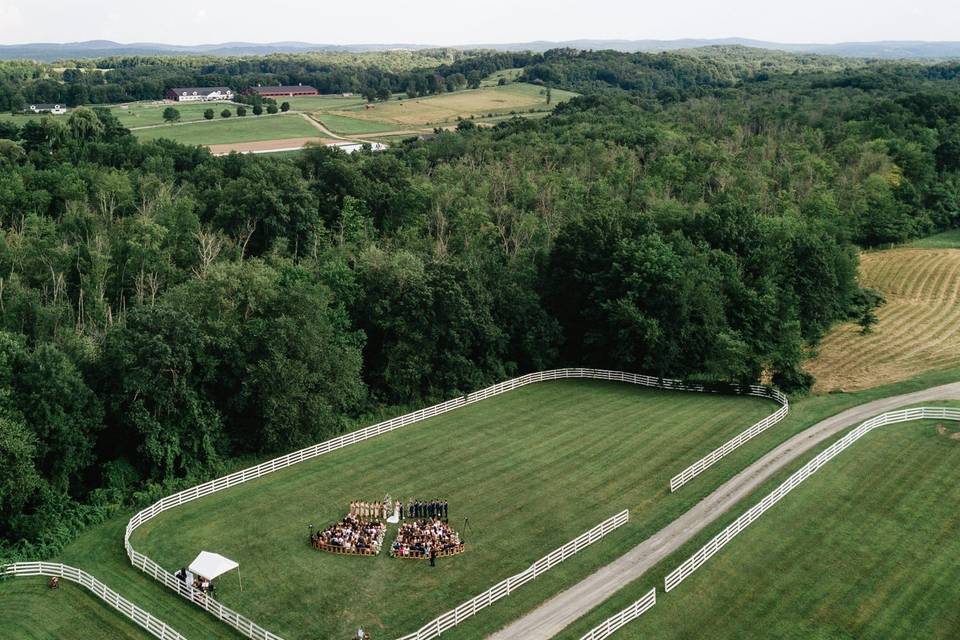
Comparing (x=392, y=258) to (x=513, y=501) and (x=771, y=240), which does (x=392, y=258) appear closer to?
(x=513, y=501)

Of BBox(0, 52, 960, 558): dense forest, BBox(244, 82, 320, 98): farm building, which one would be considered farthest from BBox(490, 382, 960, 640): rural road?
BBox(244, 82, 320, 98): farm building

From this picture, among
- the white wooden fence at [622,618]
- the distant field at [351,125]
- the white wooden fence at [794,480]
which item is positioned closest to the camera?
the white wooden fence at [622,618]

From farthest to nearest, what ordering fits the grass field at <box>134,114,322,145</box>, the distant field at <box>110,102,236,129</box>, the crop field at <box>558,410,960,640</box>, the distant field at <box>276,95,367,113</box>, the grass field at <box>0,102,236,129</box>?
1. the distant field at <box>276,95,367,113</box>
2. the distant field at <box>110,102,236,129</box>
3. the grass field at <box>0,102,236,129</box>
4. the grass field at <box>134,114,322,145</box>
5. the crop field at <box>558,410,960,640</box>

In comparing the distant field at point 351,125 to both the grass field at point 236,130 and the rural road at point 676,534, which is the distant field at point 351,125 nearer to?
the grass field at point 236,130

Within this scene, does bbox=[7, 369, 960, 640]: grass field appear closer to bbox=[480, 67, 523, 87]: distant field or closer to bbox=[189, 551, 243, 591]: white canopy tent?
bbox=[189, 551, 243, 591]: white canopy tent

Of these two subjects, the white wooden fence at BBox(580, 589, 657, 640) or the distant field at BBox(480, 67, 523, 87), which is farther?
the distant field at BBox(480, 67, 523, 87)

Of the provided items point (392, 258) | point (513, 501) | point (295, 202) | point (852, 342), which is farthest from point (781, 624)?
point (295, 202)

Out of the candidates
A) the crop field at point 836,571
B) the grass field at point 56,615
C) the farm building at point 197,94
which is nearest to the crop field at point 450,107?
the farm building at point 197,94
